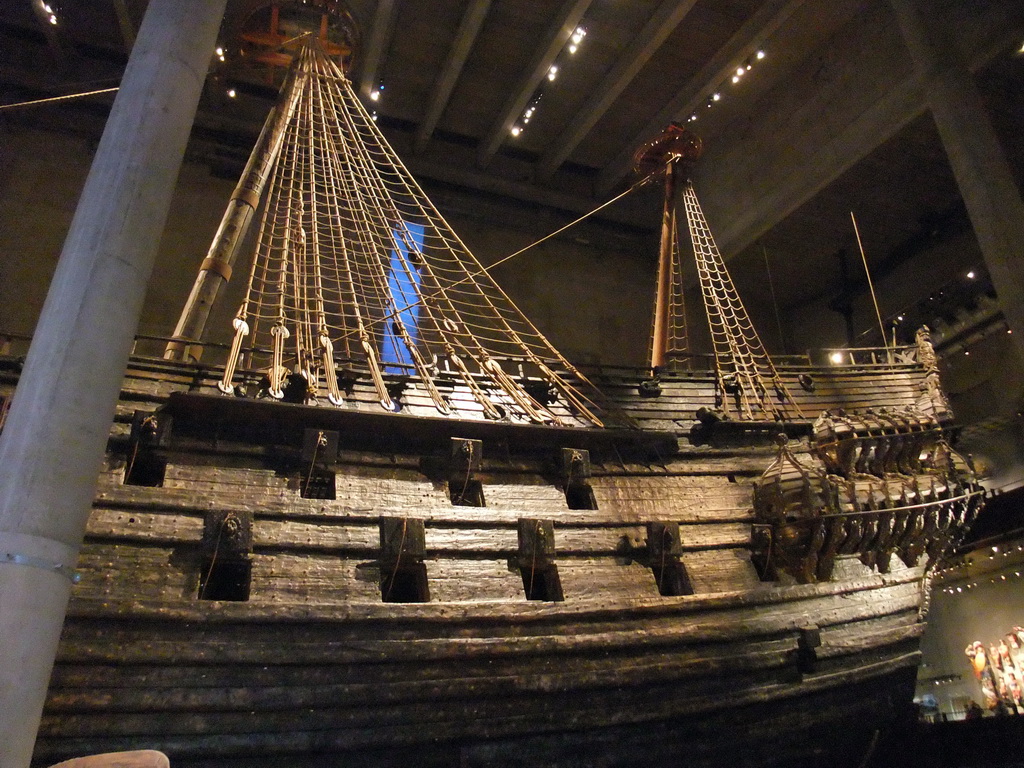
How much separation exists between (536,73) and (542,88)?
1.52ft

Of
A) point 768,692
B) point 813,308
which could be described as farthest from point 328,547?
point 813,308

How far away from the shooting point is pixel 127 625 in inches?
92.3

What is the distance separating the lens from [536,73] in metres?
8.16

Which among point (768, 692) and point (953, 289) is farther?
point (953, 289)

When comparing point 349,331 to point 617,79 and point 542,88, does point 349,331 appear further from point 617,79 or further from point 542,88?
point 617,79

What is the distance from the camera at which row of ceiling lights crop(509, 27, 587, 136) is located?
7.75m

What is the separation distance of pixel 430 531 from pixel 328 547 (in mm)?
454

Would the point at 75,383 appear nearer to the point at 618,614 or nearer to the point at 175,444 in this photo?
the point at 175,444

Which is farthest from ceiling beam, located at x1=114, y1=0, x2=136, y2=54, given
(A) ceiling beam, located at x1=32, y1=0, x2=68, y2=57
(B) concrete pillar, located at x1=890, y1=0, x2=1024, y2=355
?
(B) concrete pillar, located at x1=890, y1=0, x2=1024, y2=355

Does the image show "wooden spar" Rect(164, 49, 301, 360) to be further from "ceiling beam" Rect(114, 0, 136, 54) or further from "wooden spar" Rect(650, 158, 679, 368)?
"ceiling beam" Rect(114, 0, 136, 54)

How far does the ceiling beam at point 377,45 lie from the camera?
283 inches

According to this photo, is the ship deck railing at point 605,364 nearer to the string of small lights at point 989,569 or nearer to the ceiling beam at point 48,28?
the string of small lights at point 989,569

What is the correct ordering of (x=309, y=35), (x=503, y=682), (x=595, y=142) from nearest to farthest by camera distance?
(x=503, y=682), (x=309, y=35), (x=595, y=142)

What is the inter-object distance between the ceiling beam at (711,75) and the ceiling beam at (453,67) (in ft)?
8.38
